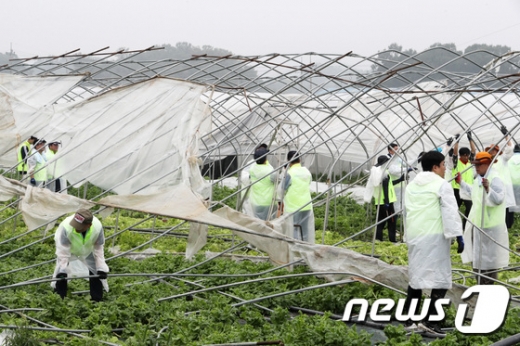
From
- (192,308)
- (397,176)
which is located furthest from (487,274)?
(397,176)

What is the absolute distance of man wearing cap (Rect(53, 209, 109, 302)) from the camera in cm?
990

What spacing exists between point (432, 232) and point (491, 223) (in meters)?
2.70

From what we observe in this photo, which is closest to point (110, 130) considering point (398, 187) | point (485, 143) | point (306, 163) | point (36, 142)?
point (36, 142)

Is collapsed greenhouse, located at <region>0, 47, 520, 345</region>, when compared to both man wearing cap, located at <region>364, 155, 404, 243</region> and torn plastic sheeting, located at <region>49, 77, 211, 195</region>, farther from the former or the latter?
man wearing cap, located at <region>364, 155, 404, 243</region>

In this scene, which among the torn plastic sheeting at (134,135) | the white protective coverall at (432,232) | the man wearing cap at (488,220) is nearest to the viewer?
the white protective coverall at (432,232)

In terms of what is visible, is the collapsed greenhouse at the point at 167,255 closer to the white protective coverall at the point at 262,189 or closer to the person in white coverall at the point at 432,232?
the person in white coverall at the point at 432,232

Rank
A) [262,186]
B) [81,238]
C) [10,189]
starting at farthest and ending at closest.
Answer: [262,186] < [10,189] < [81,238]

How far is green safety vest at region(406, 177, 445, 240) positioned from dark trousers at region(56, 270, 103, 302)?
152 inches

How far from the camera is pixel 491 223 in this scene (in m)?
11.1

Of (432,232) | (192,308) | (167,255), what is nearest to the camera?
(432,232)

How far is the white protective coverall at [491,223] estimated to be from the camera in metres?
10.9

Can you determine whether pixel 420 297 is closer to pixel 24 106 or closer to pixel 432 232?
pixel 432 232

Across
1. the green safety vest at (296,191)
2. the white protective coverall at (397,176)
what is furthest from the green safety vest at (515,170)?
the green safety vest at (296,191)

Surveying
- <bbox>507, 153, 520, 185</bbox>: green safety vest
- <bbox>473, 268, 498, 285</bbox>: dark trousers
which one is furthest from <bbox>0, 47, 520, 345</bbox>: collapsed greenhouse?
<bbox>507, 153, 520, 185</bbox>: green safety vest
